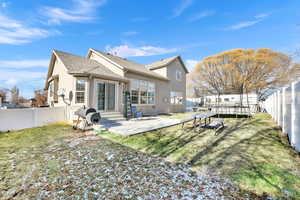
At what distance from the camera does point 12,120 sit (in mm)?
6590

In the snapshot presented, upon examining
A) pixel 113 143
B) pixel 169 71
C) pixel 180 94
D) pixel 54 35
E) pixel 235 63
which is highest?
pixel 235 63

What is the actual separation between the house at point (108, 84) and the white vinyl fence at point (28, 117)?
3.11 ft

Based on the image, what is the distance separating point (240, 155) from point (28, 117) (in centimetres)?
1005

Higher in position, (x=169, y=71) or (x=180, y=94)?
(x=169, y=71)

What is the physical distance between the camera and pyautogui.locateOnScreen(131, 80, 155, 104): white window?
1047 cm

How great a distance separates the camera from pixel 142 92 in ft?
36.6

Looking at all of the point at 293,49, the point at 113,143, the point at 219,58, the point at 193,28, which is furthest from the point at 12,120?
the point at 219,58

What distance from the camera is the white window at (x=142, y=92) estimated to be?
34.3 ft

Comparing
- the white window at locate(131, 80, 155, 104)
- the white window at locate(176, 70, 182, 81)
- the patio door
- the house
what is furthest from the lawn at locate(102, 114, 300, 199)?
the white window at locate(176, 70, 182, 81)

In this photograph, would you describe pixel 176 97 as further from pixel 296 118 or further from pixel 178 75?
pixel 296 118

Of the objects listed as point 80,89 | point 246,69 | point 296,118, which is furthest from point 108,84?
point 246,69

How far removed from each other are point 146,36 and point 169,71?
5.35 metres

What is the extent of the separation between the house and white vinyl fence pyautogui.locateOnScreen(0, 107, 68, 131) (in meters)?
0.95

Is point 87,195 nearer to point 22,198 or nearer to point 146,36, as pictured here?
point 22,198
